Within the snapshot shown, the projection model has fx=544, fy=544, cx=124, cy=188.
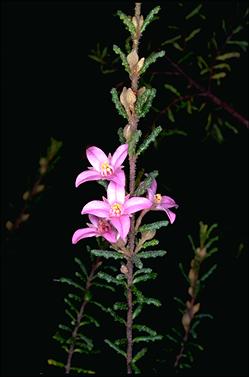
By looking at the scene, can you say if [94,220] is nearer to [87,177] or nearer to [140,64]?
[87,177]

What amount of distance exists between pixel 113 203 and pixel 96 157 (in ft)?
0.39

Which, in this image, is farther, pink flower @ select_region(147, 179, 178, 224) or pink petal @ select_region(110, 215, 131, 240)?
pink flower @ select_region(147, 179, 178, 224)

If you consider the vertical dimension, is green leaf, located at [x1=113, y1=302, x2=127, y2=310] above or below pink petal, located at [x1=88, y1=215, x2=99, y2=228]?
below

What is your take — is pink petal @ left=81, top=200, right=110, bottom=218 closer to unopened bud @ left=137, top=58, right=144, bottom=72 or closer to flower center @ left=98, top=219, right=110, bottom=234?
flower center @ left=98, top=219, right=110, bottom=234

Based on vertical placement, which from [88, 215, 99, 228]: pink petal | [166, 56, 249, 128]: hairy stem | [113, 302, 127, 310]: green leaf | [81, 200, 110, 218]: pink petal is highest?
[166, 56, 249, 128]: hairy stem

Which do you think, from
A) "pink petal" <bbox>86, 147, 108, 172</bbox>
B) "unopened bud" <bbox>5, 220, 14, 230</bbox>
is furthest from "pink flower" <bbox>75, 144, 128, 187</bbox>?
"unopened bud" <bbox>5, 220, 14, 230</bbox>

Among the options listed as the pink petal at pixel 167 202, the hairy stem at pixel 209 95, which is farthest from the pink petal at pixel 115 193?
the hairy stem at pixel 209 95

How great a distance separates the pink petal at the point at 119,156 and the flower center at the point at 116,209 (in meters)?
0.06

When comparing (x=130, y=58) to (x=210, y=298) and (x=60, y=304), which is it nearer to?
(x=60, y=304)

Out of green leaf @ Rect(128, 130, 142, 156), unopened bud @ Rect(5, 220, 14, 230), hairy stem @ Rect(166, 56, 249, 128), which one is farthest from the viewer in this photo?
hairy stem @ Rect(166, 56, 249, 128)

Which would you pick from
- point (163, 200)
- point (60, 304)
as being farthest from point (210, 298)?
point (163, 200)

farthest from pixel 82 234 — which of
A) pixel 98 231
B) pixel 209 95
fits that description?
pixel 209 95

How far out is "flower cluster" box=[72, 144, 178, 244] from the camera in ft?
2.50

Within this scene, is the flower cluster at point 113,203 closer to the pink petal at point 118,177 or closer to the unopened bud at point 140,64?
the pink petal at point 118,177
